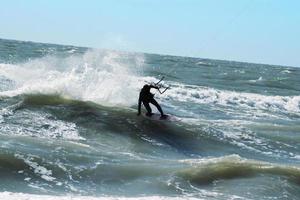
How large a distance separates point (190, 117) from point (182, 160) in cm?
954

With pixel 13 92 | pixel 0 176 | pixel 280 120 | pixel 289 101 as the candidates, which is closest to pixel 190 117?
pixel 280 120

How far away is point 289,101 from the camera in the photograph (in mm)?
38156

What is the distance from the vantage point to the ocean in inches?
445

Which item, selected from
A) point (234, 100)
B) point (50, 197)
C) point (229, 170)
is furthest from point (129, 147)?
point (234, 100)

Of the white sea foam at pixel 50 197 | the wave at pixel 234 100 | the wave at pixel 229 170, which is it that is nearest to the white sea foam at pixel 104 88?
the wave at pixel 234 100

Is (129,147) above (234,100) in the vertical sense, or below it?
below

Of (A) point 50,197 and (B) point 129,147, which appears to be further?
(B) point 129,147

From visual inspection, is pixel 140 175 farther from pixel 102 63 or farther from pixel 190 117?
pixel 102 63

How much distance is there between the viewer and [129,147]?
16172mm

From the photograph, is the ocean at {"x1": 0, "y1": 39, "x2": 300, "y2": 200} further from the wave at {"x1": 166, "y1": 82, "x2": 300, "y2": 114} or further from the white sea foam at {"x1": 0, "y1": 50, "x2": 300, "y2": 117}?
the wave at {"x1": 166, "y1": 82, "x2": 300, "y2": 114}

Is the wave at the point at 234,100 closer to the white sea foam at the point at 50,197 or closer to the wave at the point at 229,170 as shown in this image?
the wave at the point at 229,170

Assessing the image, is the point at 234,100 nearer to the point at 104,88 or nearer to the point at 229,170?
the point at 104,88

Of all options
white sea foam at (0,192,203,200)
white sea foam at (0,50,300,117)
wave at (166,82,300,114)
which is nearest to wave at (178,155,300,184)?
white sea foam at (0,192,203,200)

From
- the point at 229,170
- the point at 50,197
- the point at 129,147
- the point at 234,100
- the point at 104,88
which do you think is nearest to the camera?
the point at 50,197
